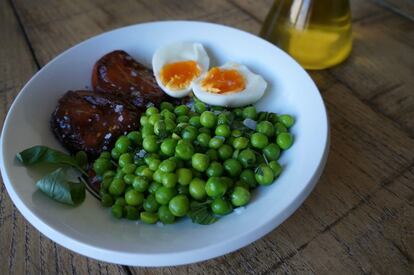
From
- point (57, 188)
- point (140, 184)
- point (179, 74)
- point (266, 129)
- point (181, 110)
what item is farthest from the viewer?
point (179, 74)

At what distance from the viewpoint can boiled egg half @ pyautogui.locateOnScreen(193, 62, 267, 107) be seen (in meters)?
1.31

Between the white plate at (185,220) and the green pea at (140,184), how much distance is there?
3.8 inches

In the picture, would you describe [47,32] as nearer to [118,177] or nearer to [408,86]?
[118,177]

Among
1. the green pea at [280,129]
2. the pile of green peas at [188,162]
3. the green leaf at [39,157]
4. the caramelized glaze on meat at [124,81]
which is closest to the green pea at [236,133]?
the pile of green peas at [188,162]

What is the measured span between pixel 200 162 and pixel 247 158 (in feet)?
0.43

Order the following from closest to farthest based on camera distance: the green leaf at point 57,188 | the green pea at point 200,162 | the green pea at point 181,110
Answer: the green leaf at point 57,188, the green pea at point 200,162, the green pea at point 181,110

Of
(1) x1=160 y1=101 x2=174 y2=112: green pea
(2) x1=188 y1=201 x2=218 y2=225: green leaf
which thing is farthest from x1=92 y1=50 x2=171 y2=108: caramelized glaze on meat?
(2) x1=188 y1=201 x2=218 y2=225: green leaf

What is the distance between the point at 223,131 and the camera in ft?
3.77

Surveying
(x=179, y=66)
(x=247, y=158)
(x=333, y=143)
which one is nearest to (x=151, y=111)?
(x=179, y=66)

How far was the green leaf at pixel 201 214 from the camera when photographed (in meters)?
0.97

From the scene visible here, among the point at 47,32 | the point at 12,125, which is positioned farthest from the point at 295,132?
the point at 47,32

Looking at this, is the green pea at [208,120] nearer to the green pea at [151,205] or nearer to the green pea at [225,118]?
the green pea at [225,118]

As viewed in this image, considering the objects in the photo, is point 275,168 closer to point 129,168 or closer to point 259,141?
point 259,141

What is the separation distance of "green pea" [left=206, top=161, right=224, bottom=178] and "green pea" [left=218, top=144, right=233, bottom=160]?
0.17ft
